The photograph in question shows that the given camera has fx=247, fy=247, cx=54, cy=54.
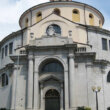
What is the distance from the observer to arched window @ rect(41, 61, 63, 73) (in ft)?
114

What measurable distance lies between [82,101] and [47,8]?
1916 centimetres

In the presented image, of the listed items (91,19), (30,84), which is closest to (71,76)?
(30,84)

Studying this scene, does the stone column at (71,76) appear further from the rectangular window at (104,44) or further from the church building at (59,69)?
the rectangular window at (104,44)

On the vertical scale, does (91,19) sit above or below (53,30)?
above

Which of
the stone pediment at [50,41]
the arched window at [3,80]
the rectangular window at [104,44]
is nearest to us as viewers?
the stone pediment at [50,41]

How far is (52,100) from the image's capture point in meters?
33.7

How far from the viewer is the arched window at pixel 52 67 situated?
1367 inches

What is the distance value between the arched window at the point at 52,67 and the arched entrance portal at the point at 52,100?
9.52 ft

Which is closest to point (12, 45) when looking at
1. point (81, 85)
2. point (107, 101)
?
point (81, 85)

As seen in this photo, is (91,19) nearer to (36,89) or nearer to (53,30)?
(53,30)

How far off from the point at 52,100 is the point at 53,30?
9.96 metres

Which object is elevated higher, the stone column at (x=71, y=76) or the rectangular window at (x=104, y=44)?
the rectangular window at (x=104, y=44)

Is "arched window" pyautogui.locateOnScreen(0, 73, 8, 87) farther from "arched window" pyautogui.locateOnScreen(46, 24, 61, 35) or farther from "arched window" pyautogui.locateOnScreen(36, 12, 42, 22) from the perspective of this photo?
"arched window" pyautogui.locateOnScreen(46, 24, 61, 35)

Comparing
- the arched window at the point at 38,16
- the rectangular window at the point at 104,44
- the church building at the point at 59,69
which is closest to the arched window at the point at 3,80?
the church building at the point at 59,69
